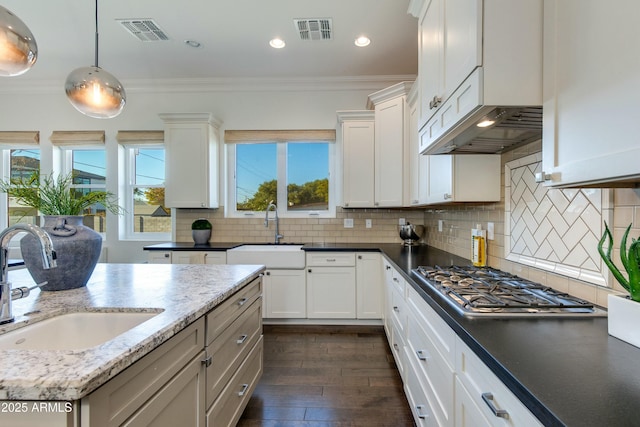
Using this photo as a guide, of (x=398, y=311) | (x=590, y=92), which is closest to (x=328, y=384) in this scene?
(x=398, y=311)

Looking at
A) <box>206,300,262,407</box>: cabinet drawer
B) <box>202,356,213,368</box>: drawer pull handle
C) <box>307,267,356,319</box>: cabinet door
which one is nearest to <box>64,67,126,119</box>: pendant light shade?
<box>206,300,262,407</box>: cabinet drawer

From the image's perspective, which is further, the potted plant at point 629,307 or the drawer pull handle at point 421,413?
the drawer pull handle at point 421,413

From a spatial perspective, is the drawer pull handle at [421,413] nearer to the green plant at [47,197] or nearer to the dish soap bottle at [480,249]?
the dish soap bottle at [480,249]

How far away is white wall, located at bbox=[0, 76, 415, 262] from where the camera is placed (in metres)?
3.72

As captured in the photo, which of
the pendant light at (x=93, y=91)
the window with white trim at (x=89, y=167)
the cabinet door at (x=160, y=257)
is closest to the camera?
the pendant light at (x=93, y=91)

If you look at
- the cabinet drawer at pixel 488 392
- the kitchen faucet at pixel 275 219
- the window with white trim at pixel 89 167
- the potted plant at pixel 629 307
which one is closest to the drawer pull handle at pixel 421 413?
the cabinet drawer at pixel 488 392

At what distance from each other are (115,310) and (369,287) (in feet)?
7.97

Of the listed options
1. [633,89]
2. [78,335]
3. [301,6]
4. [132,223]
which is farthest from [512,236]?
[132,223]

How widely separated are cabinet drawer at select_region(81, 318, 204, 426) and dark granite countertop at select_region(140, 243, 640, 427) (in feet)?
3.08

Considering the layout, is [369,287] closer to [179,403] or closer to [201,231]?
[201,231]

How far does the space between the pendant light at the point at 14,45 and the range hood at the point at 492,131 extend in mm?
2065

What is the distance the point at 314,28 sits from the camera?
2.68m

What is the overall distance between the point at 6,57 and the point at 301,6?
6.41 feet

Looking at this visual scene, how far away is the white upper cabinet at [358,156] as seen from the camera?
3326mm
